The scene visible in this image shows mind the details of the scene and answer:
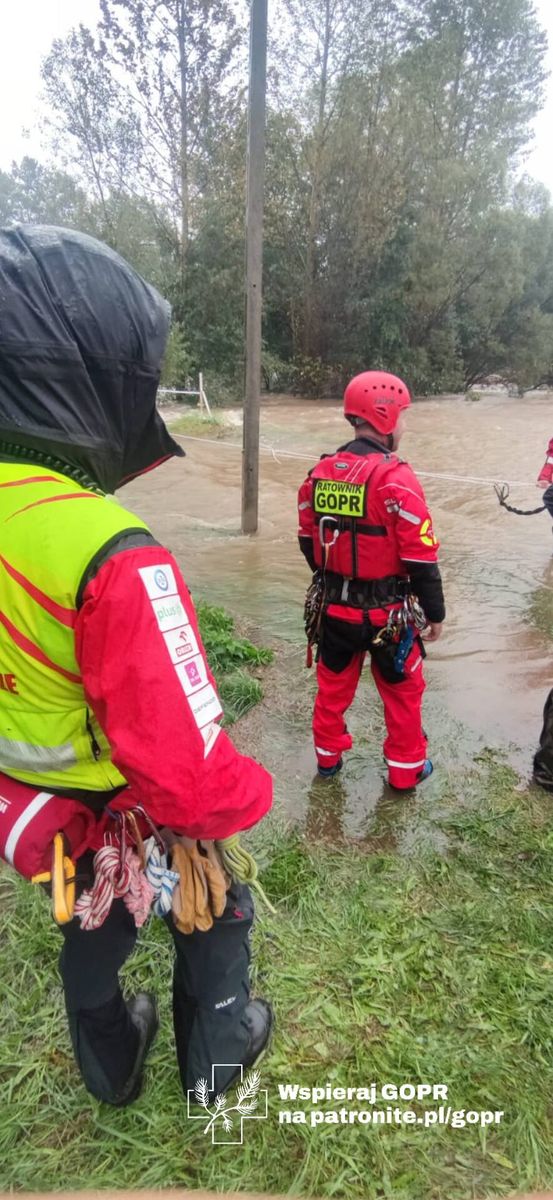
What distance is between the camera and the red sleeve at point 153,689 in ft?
3.91

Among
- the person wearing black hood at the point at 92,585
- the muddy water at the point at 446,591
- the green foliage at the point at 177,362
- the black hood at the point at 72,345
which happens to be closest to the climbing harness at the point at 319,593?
the muddy water at the point at 446,591

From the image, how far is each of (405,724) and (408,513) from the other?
1.02 m

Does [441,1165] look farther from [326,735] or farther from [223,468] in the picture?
[223,468]

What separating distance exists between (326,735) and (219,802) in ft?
7.51

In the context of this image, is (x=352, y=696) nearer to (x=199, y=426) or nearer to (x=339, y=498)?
(x=339, y=498)

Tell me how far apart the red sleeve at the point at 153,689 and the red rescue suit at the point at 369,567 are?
1897mm

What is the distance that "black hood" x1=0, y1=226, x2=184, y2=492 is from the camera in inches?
51.4

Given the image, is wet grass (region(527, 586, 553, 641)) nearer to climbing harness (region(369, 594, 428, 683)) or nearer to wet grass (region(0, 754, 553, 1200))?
climbing harness (region(369, 594, 428, 683))

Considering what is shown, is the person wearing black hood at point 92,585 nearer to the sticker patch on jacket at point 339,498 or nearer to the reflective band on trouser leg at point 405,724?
the sticker patch on jacket at point 339,498

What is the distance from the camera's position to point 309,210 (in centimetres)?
2414

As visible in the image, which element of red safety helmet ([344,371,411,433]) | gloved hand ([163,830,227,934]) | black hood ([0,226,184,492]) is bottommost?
gloved hand ([163,830,227,934])

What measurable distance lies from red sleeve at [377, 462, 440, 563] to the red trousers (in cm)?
43

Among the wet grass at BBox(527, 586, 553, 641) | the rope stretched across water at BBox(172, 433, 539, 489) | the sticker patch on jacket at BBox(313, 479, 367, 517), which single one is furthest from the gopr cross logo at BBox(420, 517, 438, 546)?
the rope stretched across water at BBox(172, 433, 539, 489)

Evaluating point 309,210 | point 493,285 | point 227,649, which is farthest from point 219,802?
point 493,285
